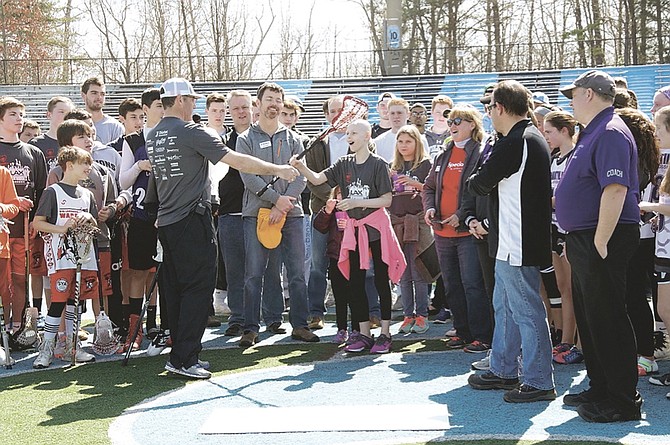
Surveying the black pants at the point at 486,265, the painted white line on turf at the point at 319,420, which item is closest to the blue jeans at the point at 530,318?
the painted white line on turf at the point at 319,420

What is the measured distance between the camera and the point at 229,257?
9.27 meters

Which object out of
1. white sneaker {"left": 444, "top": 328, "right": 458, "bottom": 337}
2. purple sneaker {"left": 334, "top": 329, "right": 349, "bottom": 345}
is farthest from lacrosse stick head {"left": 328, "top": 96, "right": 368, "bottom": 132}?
white sneaker {"left": 444, "top": 328, "right": 458, "bottom": 337}

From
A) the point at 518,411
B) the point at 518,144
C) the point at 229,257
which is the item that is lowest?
the point at 518,411

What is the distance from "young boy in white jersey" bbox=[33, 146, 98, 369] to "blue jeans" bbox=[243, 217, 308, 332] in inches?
60.0

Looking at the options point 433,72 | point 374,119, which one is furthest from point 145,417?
point 433,72

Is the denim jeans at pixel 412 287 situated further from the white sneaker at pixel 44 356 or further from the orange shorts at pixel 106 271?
the white sneaker at pixel 44 356

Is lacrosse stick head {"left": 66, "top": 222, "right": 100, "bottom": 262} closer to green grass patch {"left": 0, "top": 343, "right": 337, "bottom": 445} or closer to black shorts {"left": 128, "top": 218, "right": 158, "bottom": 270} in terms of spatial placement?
black shorts {"left": 128, "top": 218, "right": 158, "bottom": 270}

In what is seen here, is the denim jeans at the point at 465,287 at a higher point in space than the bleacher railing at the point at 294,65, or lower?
lower

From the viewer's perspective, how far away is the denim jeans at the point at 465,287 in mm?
7820

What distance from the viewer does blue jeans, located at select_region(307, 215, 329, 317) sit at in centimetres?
950

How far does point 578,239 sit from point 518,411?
1.22m

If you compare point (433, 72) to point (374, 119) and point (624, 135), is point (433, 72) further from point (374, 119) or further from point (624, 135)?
point (624, 135)

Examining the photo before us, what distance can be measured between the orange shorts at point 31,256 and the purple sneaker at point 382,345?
347cm

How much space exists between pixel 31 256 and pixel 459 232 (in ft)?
14.1
